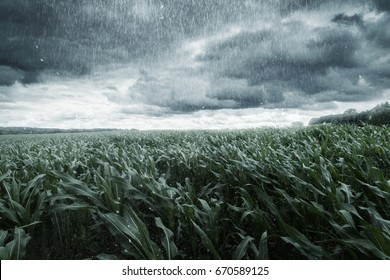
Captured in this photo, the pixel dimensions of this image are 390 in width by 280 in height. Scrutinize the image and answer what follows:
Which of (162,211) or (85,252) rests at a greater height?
(162,211)

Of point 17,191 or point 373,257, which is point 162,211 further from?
point 373,257

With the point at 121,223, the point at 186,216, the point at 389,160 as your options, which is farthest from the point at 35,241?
the point at 389,160

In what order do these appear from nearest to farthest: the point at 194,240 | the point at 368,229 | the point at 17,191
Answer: the point at 368,229, the point at 194,240, the point at 17,191

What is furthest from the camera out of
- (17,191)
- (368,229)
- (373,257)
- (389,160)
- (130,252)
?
(389,160)

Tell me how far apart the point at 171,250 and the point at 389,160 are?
3.36 m

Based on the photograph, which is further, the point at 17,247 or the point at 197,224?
the point at 197,224

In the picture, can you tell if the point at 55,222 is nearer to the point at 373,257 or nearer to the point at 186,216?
the point at 186,216

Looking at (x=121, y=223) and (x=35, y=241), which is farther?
(x=35, y=241)

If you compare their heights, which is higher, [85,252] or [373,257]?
[373,257]
